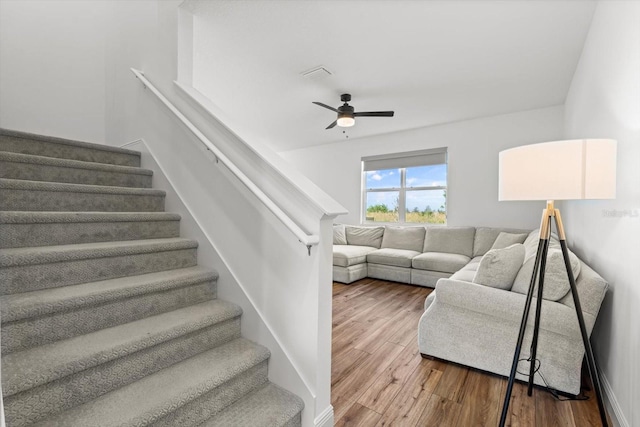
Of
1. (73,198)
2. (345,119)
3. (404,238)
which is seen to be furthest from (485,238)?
(73,198)

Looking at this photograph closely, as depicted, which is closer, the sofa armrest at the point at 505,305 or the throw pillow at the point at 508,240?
the sofa armrest at the point at 505,305

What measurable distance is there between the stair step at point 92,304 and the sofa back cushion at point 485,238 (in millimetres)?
3880

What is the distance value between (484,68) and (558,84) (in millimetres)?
1113

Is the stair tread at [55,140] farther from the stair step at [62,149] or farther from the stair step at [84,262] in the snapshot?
the stair step at [84,262]

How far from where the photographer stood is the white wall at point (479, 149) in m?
4.22

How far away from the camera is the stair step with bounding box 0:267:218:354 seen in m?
1.13

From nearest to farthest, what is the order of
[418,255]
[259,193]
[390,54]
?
[259,193]
[390,54]
[418,255]

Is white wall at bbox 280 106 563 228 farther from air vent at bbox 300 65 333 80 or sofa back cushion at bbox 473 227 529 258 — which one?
air vent at bbox 300 65 333 80

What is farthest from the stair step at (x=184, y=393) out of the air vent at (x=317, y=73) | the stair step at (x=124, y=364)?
the air vent at (x=317, y=73)

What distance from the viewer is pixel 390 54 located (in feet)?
9.29

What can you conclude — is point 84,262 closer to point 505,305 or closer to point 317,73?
point 505,305

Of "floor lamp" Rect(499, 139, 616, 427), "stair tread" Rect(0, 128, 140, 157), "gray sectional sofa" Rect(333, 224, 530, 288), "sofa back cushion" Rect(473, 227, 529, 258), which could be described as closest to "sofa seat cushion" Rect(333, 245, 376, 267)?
"gray sectional sofa" Rect(333, 224, 530, 288)

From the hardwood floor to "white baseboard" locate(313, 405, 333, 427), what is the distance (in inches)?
4.3

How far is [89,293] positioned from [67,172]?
3.70 feet
